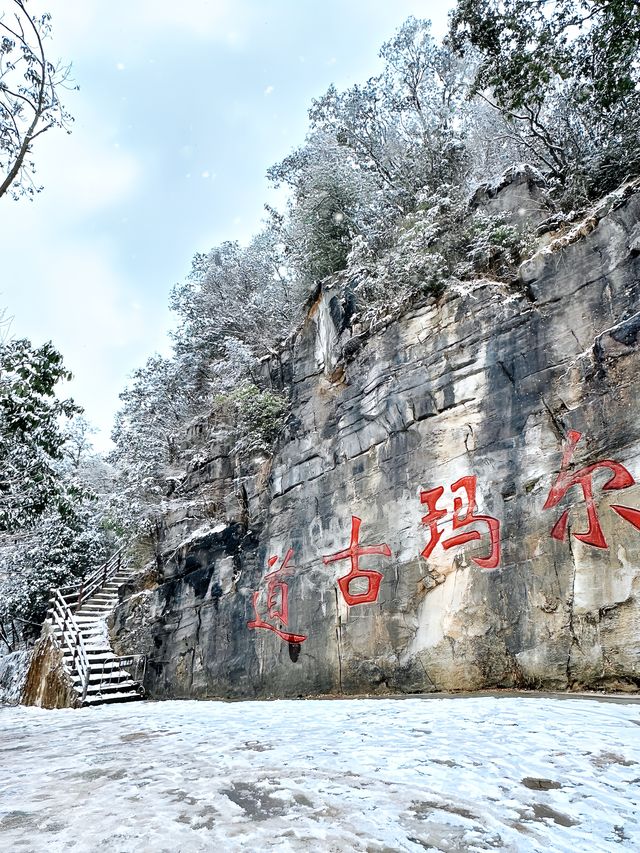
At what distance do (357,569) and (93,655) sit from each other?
8211 mm

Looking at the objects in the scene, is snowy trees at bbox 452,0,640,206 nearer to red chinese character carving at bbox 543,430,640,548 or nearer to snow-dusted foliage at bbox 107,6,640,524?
snow-dusted foliage at bbox 107,6,640,524

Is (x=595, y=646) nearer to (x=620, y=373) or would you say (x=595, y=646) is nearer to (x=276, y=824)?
(x=620, y=373)

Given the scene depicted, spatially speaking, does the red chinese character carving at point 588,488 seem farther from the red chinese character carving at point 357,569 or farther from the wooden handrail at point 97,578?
the wooden handrail at point 97,578

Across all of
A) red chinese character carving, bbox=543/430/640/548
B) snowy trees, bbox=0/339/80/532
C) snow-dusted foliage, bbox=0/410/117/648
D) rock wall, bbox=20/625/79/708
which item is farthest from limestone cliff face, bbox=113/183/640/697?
snow-dusted foliage, bbox=0/410/117/648

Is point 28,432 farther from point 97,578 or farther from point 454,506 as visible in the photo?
point 97,578

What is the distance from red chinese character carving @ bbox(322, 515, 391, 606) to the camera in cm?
884

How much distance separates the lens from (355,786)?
132 inches

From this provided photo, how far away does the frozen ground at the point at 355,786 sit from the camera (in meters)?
2.61

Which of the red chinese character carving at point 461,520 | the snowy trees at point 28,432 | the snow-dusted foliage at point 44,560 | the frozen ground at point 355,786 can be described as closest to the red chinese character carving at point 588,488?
the red chinese character carving at point 461,520

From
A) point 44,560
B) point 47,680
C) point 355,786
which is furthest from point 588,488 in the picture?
point 44,560

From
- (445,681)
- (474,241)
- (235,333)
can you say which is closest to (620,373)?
(474,241)

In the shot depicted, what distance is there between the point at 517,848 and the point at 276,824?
1200 mm

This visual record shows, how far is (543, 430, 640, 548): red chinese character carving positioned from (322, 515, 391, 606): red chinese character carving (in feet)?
9.37

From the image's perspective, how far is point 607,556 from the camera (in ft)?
20.9
